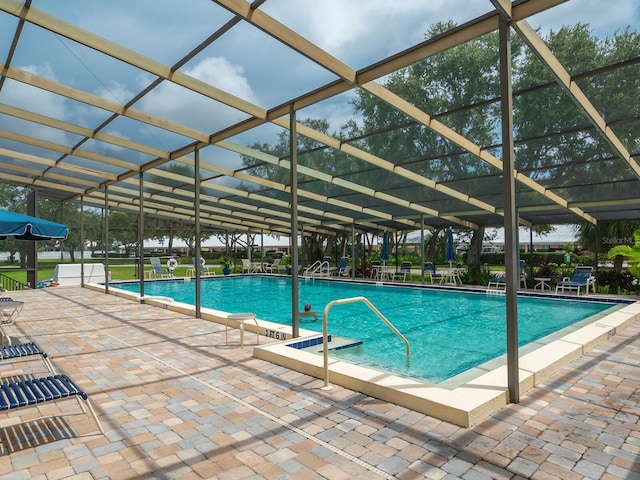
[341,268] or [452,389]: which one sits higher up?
[341,268]

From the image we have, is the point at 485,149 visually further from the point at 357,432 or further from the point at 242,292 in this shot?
the point at 242,292

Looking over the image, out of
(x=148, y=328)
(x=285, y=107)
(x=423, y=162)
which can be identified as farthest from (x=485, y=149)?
(x=148, y=328)

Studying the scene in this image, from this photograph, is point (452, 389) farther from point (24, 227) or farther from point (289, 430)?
point (24, 227)

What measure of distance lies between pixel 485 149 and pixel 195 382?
635cm

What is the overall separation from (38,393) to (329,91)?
4.55 metres

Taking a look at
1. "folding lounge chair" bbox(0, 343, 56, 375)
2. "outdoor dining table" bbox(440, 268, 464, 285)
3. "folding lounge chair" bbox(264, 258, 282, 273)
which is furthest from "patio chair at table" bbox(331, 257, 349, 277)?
"folding lounge chair" bbox(0, 343, 56, 375)

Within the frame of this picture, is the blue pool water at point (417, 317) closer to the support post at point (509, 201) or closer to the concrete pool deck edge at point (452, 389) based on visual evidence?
the concrete pool deck edge at point (452, 389)

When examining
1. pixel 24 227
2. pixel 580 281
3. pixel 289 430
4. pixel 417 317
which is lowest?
pixel 417 317

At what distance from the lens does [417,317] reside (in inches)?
387

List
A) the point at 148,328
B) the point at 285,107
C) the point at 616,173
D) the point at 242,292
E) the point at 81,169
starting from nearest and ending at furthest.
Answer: the point at 285,107 < the point at 148,328 < the point at 616,173 < the point at 81,169 < the point at 242,292

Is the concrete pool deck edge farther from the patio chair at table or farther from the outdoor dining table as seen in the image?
the patio chair at table

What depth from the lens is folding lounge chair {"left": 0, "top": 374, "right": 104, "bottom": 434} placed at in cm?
290

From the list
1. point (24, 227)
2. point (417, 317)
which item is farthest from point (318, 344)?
point (24, 227)

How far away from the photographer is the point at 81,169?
35.3 ft
